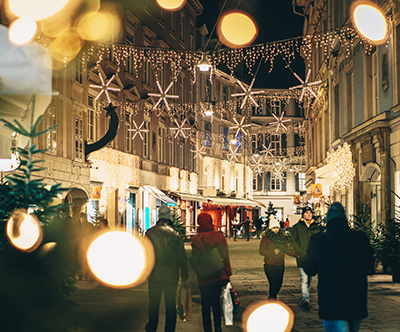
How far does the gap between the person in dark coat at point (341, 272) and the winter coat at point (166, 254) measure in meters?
2.38

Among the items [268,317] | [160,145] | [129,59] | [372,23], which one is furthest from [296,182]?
[268,317]

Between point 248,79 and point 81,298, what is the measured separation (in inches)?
2190

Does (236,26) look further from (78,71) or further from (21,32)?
(21,32)

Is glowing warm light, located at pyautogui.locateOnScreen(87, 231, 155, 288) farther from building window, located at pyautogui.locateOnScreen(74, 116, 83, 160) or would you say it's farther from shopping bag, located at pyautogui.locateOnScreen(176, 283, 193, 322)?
building window, located at pyautogui.locateOnScreen(74, 116, 83, 160)

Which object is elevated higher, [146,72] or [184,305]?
[146,72]

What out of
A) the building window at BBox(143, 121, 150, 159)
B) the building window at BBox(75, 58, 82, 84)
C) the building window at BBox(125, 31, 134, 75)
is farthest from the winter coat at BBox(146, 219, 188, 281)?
the building window at BBox(143, 121, 150, 159)

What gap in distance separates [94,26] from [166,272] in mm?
23282

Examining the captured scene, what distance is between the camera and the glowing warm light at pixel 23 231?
5.68m

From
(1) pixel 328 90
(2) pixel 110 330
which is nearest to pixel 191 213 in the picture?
(1) pixel 328 90

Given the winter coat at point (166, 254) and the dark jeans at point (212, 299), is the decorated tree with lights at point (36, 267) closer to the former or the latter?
the winter coat at point (166, 254)

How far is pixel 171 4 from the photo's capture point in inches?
1617

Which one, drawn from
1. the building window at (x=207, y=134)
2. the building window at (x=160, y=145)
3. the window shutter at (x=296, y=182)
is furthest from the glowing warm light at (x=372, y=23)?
the window shutter at (x=296, y=182)

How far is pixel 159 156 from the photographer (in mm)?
38094

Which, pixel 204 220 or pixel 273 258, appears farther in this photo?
pixel 273 258
